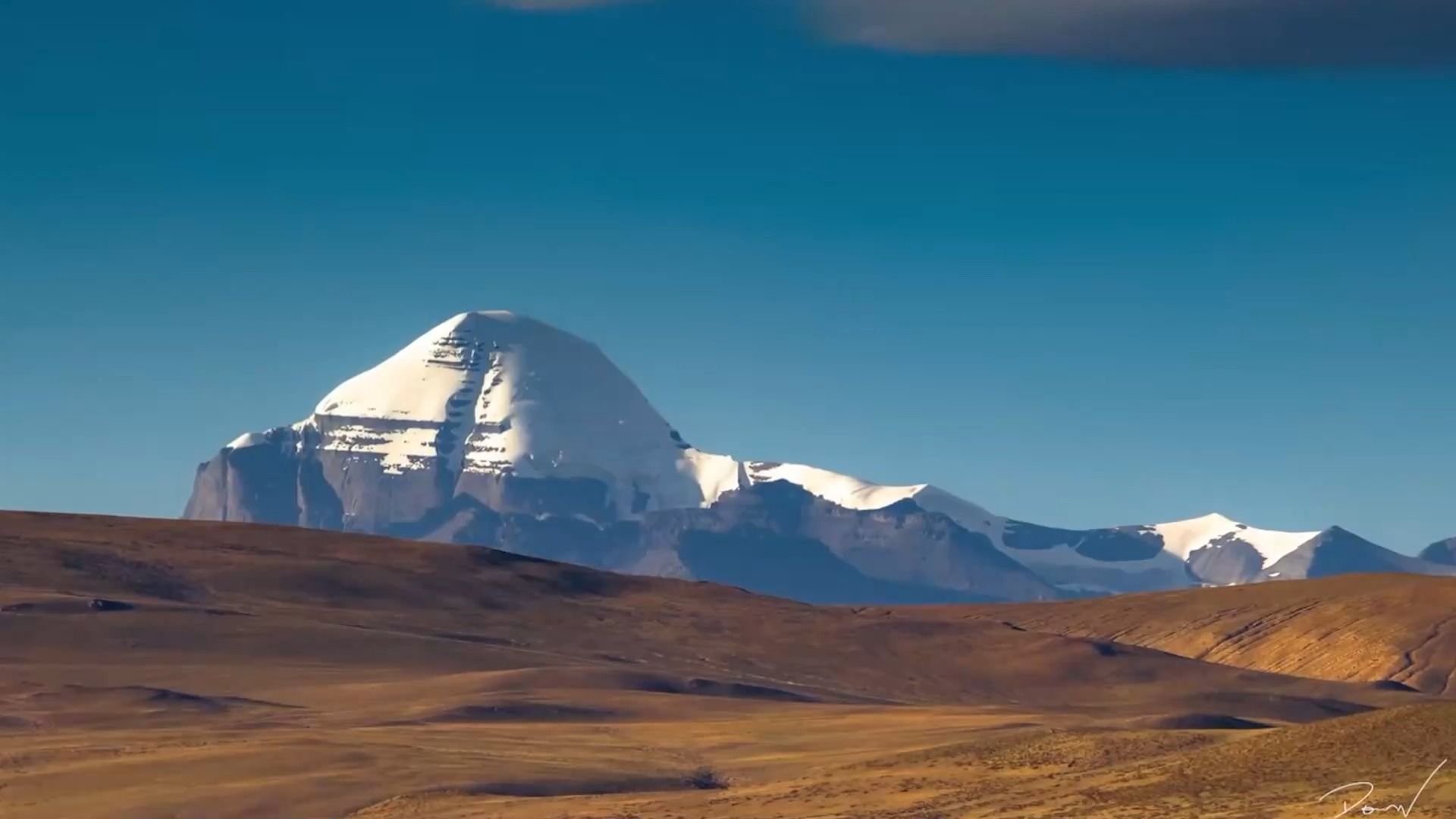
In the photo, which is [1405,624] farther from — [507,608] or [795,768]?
[795,768]

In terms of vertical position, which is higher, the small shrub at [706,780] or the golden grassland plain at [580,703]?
the golden grassland plain at [580,703]

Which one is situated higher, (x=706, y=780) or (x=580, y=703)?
(x=580, y=703)

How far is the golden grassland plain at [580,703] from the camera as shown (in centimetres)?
7100

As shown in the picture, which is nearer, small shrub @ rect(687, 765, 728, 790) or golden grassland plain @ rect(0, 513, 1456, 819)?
golden grassland plain @ rect(0, 513, 1456, 819)

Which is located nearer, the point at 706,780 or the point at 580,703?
the point at 706,780

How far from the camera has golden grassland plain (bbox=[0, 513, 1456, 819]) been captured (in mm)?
71000

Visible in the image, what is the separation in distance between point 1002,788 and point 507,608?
368ft

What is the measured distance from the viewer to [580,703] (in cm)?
12019

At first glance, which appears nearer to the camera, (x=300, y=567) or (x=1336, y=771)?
(x=1336, y=771)

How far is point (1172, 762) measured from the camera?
70.6 m

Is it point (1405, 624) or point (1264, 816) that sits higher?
point (1405, 624)

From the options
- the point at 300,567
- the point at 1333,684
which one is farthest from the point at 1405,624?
the point at 300,567

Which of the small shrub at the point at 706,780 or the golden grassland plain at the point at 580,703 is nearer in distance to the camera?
the golden grassland plain at the point at 580,703

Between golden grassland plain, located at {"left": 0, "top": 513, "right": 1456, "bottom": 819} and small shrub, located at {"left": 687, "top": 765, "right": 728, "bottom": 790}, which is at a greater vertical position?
golden grassland plain, located at {"left": 0, "top": 513, "right": 1456, "bottom": 819}
